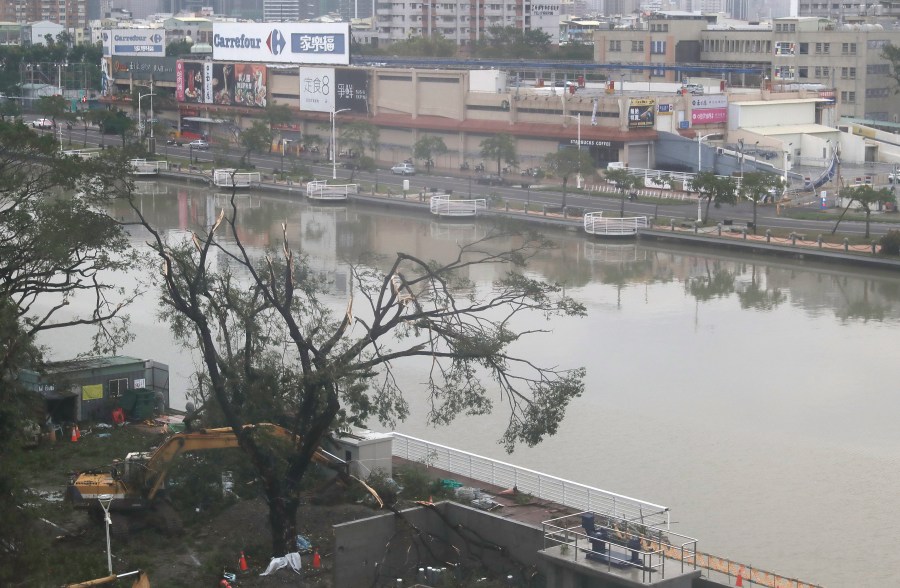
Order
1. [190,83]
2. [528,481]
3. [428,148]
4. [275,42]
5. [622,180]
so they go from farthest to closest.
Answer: [190,83], [275,42], [428,148], [622,180], [528,481]

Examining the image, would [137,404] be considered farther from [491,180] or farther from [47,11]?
[47,11]

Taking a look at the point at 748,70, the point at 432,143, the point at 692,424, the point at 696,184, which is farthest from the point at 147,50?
the point at 692,424

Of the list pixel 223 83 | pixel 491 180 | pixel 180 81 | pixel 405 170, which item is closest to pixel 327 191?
pixel 491 180

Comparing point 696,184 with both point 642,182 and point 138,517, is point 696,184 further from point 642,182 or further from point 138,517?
point 138,517

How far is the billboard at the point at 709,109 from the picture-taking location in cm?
3494

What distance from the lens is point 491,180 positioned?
34.0 m

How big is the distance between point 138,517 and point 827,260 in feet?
52.0

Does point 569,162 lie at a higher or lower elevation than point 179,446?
higher

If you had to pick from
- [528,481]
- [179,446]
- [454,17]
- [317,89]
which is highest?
[454,17]

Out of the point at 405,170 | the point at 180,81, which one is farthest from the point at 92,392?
the point at 180,81

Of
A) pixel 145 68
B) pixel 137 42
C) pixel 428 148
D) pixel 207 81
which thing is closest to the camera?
pixel 428 148

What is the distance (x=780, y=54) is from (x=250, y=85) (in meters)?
16.2

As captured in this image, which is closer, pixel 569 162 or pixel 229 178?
pixel 569 162

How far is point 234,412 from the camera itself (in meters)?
10.8
